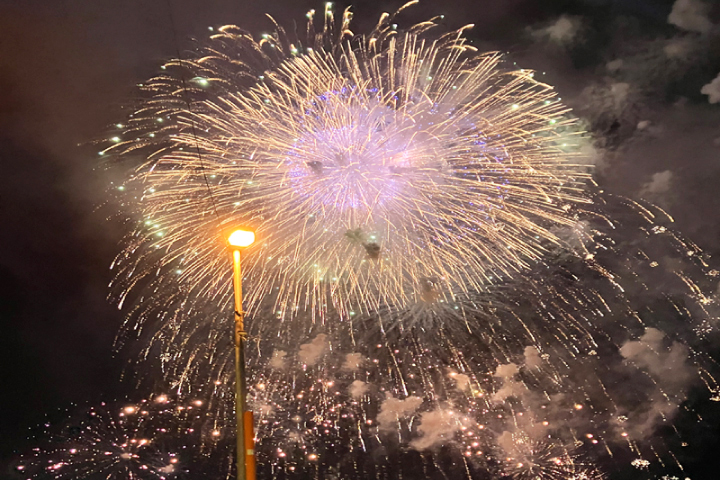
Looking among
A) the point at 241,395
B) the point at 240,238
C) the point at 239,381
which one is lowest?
the point at 241,395

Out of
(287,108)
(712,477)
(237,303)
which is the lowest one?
(237,303)

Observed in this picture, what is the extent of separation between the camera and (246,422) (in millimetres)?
6414

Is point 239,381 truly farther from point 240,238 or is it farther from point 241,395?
point 240,238

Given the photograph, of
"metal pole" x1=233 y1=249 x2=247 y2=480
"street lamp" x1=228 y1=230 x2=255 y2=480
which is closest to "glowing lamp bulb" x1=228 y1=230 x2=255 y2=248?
"street lamp" x1=228 y1=230 x2=255 y2=480

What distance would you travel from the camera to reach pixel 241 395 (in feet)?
21.8

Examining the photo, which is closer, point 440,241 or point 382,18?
point 382,18

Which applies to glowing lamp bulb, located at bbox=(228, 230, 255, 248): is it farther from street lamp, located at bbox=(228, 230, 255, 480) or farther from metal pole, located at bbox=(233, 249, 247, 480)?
metal pole, located at bbox=(233, 249, 247, 480)

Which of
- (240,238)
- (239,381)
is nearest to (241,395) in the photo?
(239,381)

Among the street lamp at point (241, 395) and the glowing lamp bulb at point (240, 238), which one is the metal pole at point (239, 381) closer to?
the street lamp at point (241, 395)

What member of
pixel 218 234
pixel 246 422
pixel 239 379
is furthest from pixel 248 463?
pixel 218 234

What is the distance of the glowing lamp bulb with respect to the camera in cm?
733

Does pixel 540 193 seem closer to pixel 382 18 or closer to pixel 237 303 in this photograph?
pixel 382 18

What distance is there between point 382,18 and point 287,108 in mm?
3159

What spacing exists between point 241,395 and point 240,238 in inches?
83.2
